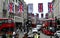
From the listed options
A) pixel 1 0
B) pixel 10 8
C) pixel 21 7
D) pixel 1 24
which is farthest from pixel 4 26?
pixel 1 0

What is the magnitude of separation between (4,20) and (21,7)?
867cm

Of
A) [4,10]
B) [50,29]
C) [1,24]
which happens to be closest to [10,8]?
[1,24]

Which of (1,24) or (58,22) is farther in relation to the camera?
(58,22)

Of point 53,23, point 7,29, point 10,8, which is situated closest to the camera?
point 7,29

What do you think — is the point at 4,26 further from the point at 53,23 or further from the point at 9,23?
the point at 53,23

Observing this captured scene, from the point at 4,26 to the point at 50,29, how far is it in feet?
44.3

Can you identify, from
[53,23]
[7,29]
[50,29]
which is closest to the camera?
[7,29]

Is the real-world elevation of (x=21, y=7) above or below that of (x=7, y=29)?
above

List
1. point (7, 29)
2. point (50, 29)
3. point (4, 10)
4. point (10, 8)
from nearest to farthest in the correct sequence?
point (7, 29)
point (10, 8)
point (50, 29)
point (4, 10)

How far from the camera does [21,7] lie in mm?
45094

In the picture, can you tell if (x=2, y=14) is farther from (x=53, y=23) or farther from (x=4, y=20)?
(x=4, y=20)

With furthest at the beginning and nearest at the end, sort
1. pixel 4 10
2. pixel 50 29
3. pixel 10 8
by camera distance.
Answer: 1. pixel 4 10
2. pixel 50 29
3. pixel 10 8

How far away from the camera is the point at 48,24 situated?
51.8 meters

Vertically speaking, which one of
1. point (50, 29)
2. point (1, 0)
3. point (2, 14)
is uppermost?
point (1, 0)
